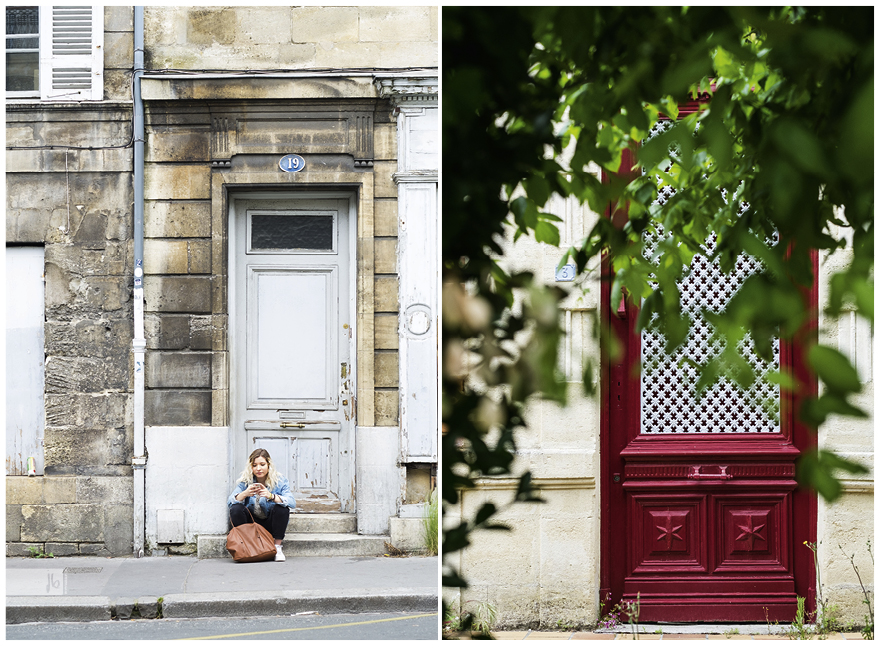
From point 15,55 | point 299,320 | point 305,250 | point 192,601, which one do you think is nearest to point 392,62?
point 305,250

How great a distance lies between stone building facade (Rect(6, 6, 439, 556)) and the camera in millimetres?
3807

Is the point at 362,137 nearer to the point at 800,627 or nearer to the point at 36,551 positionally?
the point at 36,551

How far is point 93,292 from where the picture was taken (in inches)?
175

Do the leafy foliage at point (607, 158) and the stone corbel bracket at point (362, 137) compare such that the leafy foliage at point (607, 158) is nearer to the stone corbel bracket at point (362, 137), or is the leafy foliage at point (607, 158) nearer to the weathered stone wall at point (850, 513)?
the weathered stone wall at point (850, 513)

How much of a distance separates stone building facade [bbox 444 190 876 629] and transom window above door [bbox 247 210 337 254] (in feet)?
3.52

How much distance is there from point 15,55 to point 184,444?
2.30 m

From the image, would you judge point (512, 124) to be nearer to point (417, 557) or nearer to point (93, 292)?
point (417, 557)

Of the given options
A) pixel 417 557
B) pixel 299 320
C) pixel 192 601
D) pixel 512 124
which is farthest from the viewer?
pixel 299 320

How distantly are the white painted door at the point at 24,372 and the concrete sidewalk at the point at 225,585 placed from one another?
1.90 ft

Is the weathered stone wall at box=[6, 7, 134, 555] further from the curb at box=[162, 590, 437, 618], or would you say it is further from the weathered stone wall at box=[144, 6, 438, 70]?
the curb at box=[162, 590, 437, 618]

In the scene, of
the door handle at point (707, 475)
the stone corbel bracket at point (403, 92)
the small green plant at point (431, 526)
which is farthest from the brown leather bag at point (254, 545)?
the stone corbel bracket at point (403, 92)

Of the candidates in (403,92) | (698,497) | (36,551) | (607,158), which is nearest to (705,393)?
(698,497)

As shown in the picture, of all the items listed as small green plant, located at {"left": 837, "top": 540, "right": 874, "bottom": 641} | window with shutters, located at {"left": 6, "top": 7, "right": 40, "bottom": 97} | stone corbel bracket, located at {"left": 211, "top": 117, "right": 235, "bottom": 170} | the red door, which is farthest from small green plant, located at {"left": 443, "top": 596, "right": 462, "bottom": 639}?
window with shutters, located at {"left": 6, "top": 7, "right": 40, "bottom": 97}

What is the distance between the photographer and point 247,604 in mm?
3846
